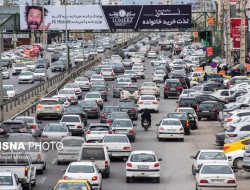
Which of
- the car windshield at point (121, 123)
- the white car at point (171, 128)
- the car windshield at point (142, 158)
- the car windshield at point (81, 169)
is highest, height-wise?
the car windshield at point (81, 169)

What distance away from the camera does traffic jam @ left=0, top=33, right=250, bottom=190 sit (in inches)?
1217

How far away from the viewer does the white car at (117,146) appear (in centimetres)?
3919

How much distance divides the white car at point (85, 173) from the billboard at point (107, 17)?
66163 mm

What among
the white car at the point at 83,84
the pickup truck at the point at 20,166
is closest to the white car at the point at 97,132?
the pickup truck at the point at 20,166

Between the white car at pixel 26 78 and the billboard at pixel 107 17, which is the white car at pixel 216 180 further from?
the billboard at pixel 107 17

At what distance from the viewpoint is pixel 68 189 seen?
85.6 ft

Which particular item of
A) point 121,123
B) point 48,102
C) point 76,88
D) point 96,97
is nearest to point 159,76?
point 76,88

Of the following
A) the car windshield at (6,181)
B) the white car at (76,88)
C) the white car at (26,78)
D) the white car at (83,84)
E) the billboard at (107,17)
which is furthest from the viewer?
the billboard at (107,17)

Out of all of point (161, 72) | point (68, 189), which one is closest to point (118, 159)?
point (68, 189)

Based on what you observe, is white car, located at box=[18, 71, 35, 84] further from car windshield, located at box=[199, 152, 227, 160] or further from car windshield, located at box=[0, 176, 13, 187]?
car windshield, located at box=[0, 176, 13, 187]

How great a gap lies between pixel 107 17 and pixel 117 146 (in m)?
60.5

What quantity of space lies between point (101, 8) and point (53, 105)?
41.8m

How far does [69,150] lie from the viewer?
38.0 m

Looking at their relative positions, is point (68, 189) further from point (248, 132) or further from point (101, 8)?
point (101, 8)
